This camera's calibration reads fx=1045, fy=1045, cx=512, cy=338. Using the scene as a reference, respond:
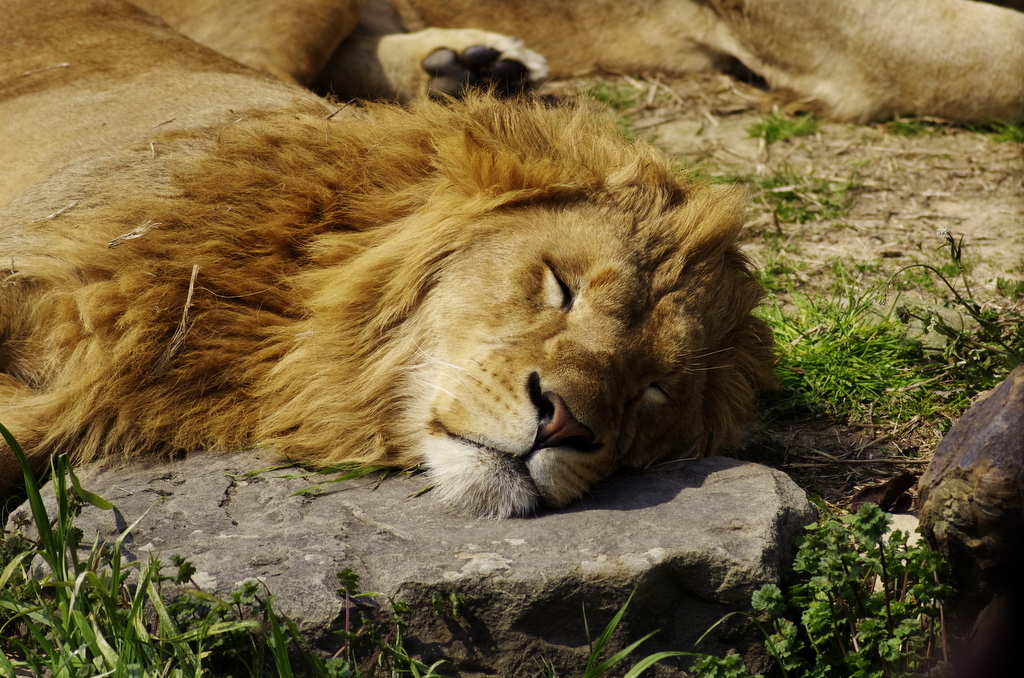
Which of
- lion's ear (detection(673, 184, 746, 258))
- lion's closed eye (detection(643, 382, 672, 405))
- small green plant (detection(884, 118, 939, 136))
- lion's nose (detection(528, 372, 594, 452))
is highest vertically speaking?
lion's ear (detection(673, 184, 746, 258))

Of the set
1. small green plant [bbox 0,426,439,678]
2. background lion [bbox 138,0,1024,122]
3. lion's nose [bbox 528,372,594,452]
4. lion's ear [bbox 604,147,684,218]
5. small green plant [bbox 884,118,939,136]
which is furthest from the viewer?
small green plant [bbox 884,118,939,136]

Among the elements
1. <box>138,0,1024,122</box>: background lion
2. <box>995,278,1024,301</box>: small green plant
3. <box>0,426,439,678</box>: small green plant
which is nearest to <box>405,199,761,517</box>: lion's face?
<box>0,426,439,678</box>: small green plant

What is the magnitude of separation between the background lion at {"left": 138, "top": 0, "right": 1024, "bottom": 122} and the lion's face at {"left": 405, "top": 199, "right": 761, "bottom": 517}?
2.58 m

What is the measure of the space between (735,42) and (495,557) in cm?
499

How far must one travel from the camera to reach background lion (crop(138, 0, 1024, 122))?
5.43 m

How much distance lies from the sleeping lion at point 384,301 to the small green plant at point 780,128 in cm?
290

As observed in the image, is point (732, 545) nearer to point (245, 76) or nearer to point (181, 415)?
point (181, 415)

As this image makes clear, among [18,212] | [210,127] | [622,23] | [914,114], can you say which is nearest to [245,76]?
[210,127]

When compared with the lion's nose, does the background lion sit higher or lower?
lower

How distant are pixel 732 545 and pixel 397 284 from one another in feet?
3.73

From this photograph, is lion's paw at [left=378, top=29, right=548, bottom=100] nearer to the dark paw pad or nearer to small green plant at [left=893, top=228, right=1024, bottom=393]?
the dark paw pad

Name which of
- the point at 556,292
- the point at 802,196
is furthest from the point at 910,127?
the point at 556,292

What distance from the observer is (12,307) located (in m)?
2.87

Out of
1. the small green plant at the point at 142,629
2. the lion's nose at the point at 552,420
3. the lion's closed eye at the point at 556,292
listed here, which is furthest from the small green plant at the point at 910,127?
the small green plant at the point at 142,629
